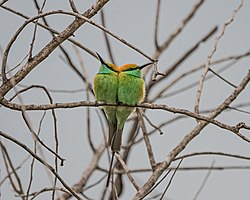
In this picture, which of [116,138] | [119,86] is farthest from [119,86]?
[116,138]

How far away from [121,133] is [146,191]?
1.21ft

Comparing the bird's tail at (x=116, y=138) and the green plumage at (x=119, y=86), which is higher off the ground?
the green plumage at (x=119, y=86)

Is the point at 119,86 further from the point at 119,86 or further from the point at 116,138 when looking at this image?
the point at 116,138

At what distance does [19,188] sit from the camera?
1.36 metres

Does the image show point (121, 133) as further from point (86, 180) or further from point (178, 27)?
Answer: point (178, 27)

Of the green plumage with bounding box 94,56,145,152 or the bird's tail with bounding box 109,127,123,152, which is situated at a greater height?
the green plumage with bounding box 94,56,145,152

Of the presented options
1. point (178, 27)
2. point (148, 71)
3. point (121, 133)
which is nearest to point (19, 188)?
point (121, 133)

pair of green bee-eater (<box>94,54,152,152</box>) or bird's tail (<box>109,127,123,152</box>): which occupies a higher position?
pair of green bee-eater (<box>94,54,152,152</box>)

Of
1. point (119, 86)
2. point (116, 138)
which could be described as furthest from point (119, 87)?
point (116, 138)

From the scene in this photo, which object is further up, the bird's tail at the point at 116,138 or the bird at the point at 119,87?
the bird at the point at 119,87

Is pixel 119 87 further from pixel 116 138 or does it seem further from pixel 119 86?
pixel 116 138

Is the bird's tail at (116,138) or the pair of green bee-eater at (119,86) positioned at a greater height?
the pair of green bee-eater at (119,86)

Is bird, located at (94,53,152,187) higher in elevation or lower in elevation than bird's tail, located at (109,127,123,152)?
higher

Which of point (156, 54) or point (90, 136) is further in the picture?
point (156, 54)
